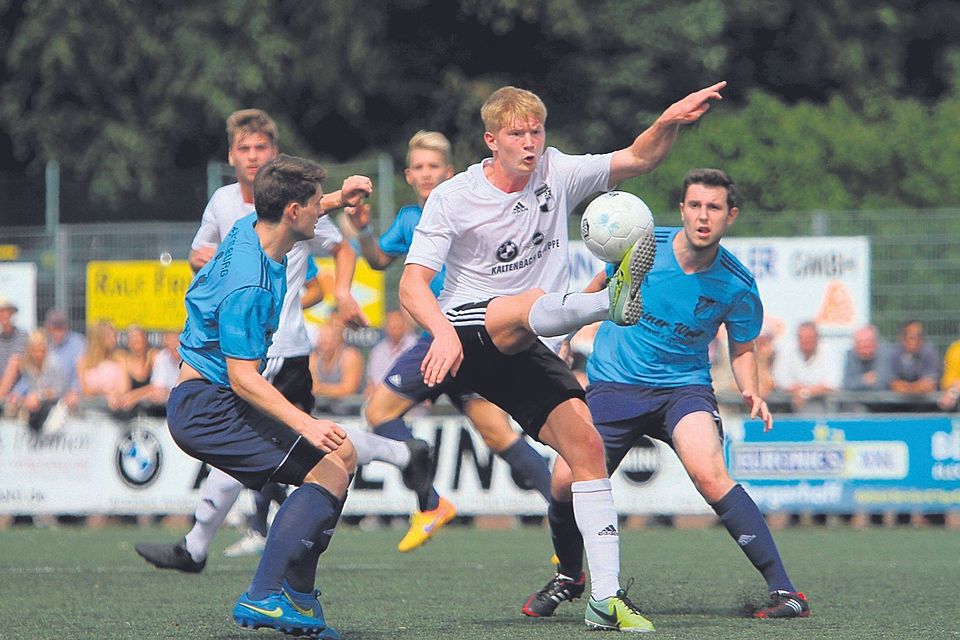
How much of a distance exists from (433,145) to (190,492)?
6070 millimetres

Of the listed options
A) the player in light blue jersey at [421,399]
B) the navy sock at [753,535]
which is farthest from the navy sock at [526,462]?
the navy sock at [753,535]

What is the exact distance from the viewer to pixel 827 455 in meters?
14.3

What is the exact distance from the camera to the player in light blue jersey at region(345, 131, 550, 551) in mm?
8594

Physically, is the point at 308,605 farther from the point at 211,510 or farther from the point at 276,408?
the point at 211,510

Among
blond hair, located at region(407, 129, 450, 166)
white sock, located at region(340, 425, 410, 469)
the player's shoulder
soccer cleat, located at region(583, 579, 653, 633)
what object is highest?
blond hair, located at region(407, 129, 450, 166)

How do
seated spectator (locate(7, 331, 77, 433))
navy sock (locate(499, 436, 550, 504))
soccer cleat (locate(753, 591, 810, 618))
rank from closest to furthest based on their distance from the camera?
soccer cleat (locate(753, 591, 810, 618)), navy sock (locate(499, 436, 550, 504)), seated spectator (locate(7, 331, 77, 433))

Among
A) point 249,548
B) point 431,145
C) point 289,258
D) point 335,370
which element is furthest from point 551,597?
point 335,370

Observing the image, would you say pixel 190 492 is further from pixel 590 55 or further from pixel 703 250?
pixel 590 55

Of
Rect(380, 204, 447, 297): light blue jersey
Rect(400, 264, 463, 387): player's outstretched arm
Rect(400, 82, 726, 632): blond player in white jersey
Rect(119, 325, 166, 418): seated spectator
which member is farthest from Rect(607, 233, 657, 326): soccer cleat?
Rect(119, 325, 166, 418): seated spectator

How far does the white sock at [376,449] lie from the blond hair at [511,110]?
4.57 feet

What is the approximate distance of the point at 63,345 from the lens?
1583 cm

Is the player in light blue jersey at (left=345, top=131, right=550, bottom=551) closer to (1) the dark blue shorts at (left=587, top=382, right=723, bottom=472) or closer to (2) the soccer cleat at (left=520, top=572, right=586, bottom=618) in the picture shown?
(1) the dark blue shorts at (left=587, top=382, right=723, bottom=472)

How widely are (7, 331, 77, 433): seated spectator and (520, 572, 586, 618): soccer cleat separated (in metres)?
8.25

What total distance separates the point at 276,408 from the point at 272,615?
744 millimetres
